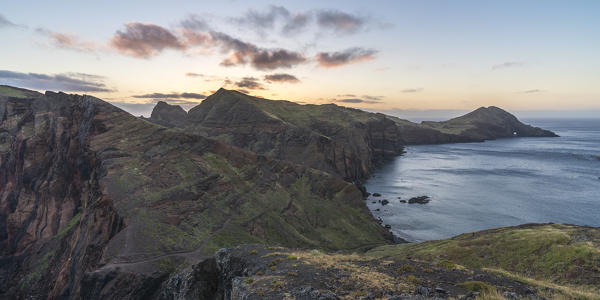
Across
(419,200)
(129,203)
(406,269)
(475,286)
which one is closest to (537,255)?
(406,269)

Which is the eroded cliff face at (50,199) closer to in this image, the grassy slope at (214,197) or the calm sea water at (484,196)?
the grassy slope at (214,197)

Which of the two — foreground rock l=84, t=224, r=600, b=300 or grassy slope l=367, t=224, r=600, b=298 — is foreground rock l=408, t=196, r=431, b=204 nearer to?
grassy slope l=367, t=224, r=600, b=298

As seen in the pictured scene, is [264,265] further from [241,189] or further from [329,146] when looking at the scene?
[329,146]

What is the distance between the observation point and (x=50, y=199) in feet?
269

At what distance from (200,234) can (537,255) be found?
188 feet

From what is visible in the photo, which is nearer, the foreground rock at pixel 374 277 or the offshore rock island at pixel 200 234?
the foreground rock at pixel 374 277

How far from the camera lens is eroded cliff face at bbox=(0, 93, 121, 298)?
56188 mm

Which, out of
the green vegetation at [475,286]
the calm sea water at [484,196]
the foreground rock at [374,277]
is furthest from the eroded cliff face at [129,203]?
the green vegetation at [475,286]

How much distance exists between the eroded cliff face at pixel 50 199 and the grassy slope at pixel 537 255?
208 ft

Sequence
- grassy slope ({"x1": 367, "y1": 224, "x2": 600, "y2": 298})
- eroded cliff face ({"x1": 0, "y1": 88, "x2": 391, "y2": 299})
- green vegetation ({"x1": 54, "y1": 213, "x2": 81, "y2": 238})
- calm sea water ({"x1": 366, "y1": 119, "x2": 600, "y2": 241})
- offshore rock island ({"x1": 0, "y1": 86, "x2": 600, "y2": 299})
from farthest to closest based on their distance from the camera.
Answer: calm sea water ({"x1": 366, "y1": 119, "x2": 600, "y2": 241}) → green vegetation ({"x1": 54, "y1": 213, "x2": 81, "y2": 238}) → eroded cliff face ({"x1": 0, "y1": 88, "x2": 391, "y2": 299}) → grassy slope ({"x1": 367, "y1": 224, "x2": 600, "y2": 298}) → offshore rock island ({"x1": 0, "y1": 86, "x2": 600, "y2": 299})

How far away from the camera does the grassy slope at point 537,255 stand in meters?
34.8

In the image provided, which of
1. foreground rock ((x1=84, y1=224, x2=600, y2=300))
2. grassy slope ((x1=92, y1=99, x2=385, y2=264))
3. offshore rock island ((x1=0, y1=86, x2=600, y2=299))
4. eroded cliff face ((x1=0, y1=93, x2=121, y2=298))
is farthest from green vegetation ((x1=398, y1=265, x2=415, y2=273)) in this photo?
eroded cliff face ((x1=0, y1=93, x2=121, y2=298))

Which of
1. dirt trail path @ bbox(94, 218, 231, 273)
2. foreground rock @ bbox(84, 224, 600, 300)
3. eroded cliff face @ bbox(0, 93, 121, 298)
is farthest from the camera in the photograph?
eroded cliff face @ bbox(0, 93, 121, 298)

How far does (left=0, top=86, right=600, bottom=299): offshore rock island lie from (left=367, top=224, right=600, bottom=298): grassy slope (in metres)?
0.21
